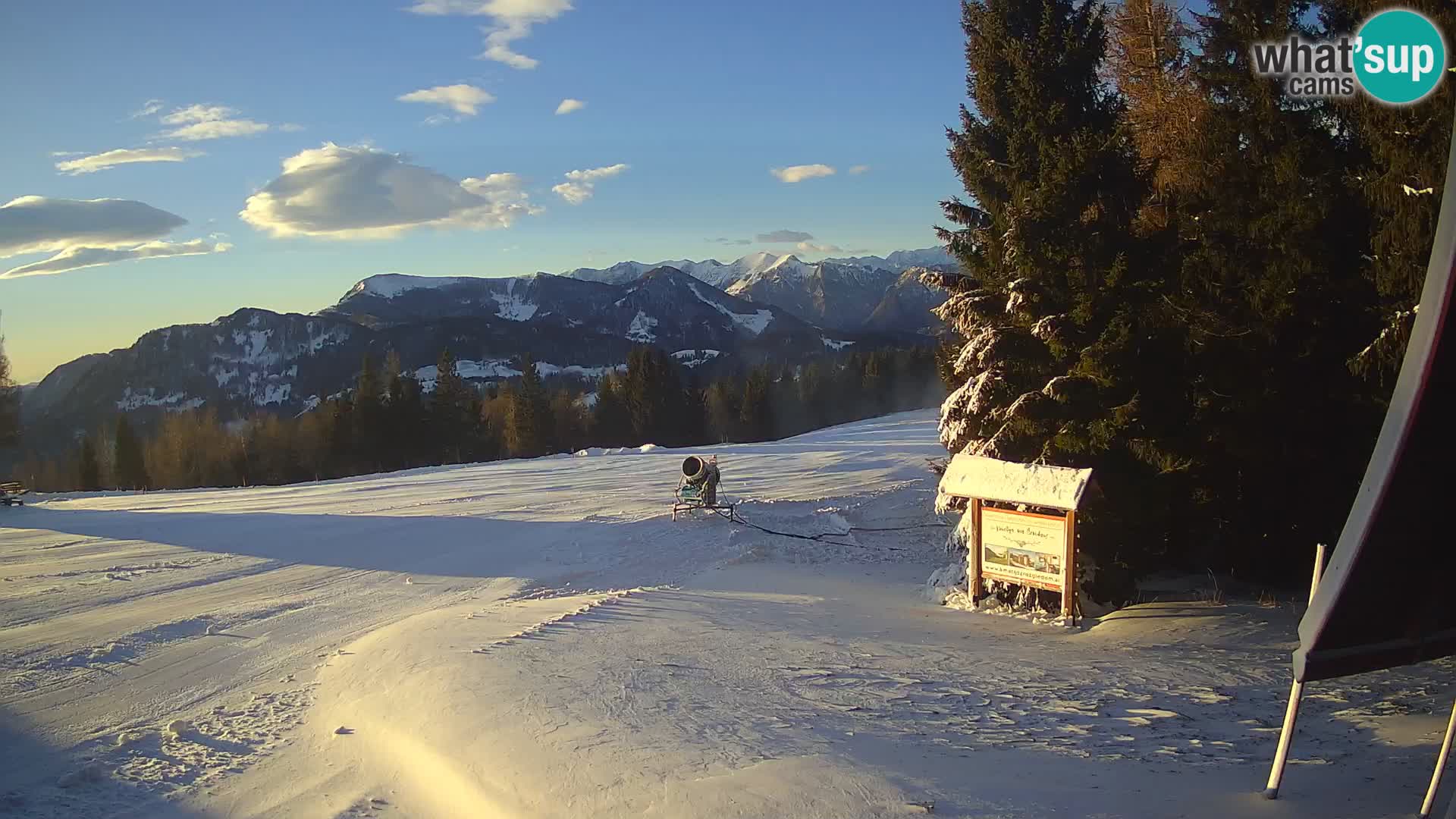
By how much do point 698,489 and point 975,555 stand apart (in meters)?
9.23

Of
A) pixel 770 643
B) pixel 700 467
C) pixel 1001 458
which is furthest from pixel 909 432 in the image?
pixel 770 643

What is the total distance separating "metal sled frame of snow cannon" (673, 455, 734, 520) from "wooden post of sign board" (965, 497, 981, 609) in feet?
28.0

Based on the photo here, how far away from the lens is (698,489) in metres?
21.2

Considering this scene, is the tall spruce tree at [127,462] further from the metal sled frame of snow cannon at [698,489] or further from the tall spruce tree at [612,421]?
the metal sled frame of snow cannon at [698,489]

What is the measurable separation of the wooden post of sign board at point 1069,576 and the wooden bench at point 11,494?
102 ft

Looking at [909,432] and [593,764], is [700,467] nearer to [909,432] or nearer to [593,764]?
[593,764]

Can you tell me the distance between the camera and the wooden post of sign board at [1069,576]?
38.1 feet

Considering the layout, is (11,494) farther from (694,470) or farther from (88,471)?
(88,471)

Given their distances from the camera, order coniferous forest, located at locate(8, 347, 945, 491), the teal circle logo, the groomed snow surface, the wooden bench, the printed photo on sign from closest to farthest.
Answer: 1. the groomed snow surface
2. the teal circle logo
3. the printed photo on sign
4. the wooden bench
5. coniferous forest, located at locate(8, 347, 945, 491)

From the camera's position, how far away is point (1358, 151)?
36.1 ft

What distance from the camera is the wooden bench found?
87.9 feet

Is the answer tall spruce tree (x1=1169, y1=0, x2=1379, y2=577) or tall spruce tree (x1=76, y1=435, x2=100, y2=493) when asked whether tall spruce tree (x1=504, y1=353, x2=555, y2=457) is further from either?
tall spruce tree (x1=1169, y1=0, x2=1379, y2=577)

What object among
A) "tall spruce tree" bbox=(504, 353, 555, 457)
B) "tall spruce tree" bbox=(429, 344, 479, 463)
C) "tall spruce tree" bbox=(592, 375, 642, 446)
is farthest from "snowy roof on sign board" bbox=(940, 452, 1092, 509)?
"tall spruce tree" bbox=(592, 375, 642, 446)

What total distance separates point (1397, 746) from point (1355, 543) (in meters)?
2.72
